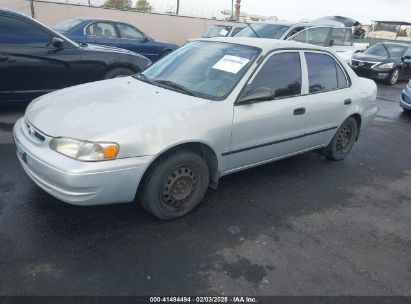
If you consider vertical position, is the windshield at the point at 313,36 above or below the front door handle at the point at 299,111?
above

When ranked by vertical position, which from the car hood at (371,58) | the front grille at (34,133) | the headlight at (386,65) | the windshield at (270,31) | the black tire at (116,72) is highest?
the windshield at (270,31)

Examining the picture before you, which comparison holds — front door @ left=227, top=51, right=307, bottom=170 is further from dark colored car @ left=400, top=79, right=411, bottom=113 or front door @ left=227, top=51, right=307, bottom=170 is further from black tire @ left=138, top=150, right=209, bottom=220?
dark colored car @ left=400, top=79, right=411, bottom=113

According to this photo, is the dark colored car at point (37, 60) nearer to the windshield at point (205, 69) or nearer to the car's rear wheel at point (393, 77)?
the windshield at point (205, 69)

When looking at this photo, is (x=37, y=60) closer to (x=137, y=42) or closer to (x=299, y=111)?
(x=299, y=111)

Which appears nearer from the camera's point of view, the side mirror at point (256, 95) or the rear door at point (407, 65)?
the side mirror at point (256, 95)

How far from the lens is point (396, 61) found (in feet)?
44.3

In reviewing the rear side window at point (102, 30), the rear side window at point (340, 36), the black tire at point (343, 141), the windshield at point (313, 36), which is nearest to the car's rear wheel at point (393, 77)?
the rear side window at point (340, 36)

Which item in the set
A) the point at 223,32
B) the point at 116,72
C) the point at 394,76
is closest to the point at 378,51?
the point at 394,76

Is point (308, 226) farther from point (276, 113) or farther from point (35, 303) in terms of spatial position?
point (35, 303)

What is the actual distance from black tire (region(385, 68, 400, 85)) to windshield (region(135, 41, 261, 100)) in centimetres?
1123

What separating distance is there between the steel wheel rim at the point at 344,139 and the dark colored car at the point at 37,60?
13.6 ft

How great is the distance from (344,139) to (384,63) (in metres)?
9.34

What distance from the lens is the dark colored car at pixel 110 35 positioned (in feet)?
30.6

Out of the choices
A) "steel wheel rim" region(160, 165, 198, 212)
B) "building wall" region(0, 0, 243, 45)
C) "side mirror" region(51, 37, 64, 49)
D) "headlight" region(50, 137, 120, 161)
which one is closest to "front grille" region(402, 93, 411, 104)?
"steel wheel rim" region(160, 165, 198, 212)
